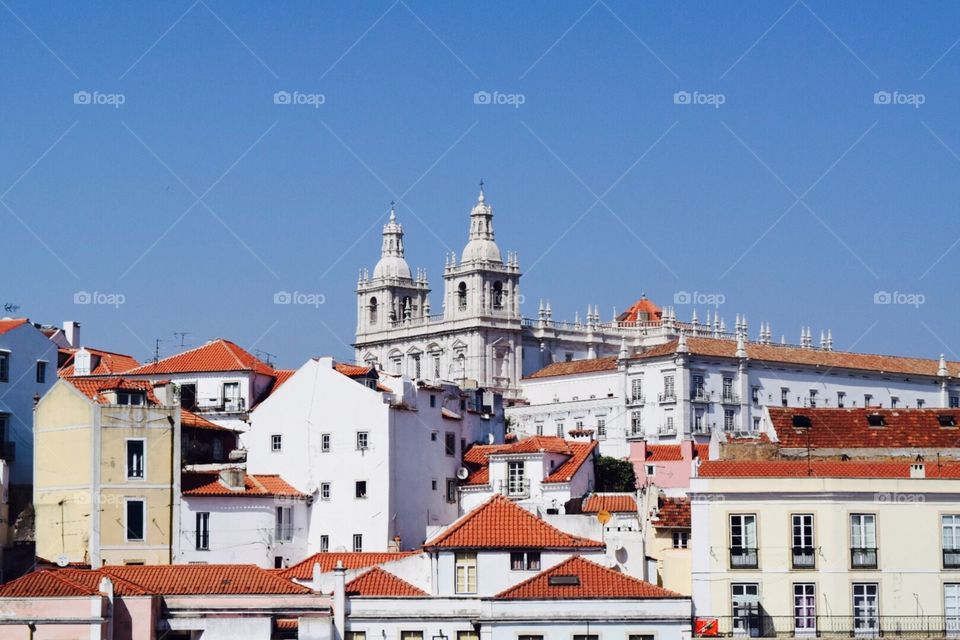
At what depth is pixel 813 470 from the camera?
60.8 meters

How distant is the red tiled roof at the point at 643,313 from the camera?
18088 centimetres

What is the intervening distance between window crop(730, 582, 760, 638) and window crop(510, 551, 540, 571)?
21.0 feet

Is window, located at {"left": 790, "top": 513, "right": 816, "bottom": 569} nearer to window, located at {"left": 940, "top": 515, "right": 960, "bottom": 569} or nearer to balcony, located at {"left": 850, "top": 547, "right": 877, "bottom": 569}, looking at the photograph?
balcony, located at {"left": 850, "top": 547, "right": 877, "bottom": 569}

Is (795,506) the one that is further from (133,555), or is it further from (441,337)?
(441,337)

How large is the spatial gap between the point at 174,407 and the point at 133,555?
559 cm

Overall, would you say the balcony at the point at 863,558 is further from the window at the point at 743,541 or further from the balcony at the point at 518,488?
the balcony at the point at 518,488

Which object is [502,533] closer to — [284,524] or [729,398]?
[284,524]

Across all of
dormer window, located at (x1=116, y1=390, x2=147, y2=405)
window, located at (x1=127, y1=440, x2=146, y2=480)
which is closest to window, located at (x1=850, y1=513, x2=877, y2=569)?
window, located at (x1=127, y1=440, x2=146, y2=480)

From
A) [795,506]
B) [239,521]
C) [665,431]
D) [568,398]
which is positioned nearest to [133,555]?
[239,521]

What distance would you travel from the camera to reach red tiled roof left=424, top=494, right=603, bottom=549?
61.4m

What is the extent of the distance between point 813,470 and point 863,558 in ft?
12.5

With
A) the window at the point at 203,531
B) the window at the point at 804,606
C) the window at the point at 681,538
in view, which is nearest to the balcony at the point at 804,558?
the window at the point at 804,606

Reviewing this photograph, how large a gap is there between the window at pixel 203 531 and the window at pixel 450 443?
12678 mm

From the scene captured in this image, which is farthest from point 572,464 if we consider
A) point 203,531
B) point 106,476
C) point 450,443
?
point 106,476
